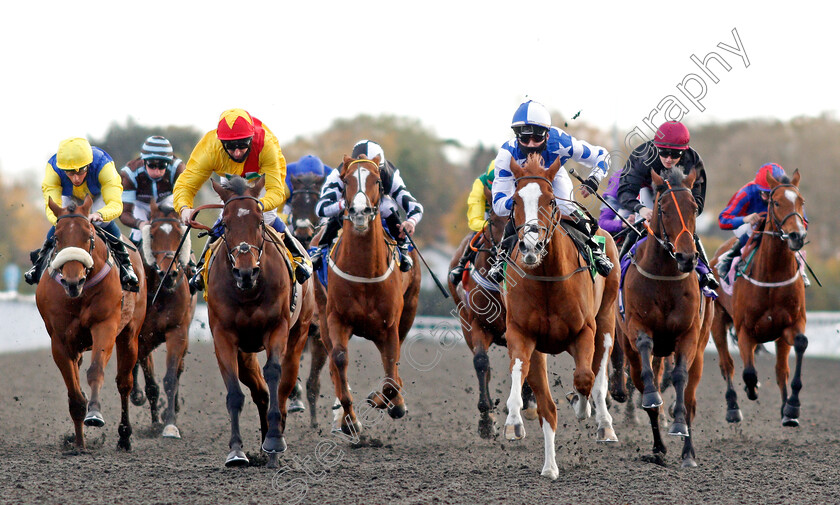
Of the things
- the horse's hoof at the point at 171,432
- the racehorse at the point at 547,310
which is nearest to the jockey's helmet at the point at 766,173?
the racehorse at the point at 547,310

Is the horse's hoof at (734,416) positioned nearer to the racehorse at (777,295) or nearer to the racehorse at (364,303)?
the racehorse at (777,295)

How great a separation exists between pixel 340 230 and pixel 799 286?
4344 mm

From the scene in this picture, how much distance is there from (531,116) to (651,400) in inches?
90.7

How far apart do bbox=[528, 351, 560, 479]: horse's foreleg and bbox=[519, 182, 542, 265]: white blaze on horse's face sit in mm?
1156

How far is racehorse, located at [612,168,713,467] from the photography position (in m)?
7.50

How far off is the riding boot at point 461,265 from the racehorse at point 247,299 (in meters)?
2.42

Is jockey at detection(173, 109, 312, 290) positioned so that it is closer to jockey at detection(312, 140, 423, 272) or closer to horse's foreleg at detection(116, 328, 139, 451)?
jockey at detection(312, 140, 423, 272)

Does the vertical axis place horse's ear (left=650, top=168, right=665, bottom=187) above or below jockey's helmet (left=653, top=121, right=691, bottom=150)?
below

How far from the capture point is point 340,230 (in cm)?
917

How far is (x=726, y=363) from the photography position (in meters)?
10.9

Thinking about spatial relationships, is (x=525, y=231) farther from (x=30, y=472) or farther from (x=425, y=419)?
(x=425, y=419)

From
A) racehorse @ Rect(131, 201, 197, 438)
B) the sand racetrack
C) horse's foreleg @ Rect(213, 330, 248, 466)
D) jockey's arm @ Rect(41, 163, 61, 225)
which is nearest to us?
the sand racetrack

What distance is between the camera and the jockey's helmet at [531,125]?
7.76 metres

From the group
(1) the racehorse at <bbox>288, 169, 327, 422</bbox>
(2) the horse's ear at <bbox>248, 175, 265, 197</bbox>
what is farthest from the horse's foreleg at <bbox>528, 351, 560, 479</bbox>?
(1) the racehorse at <bbox>288, 169, 327, 422</bbox>
